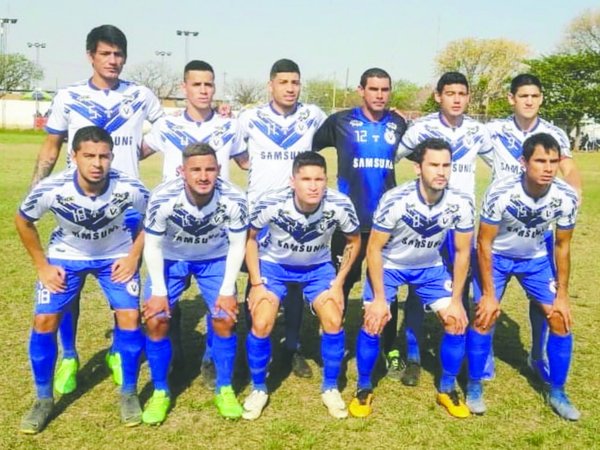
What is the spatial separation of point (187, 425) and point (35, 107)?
63.6 metres

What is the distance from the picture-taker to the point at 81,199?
439 cm

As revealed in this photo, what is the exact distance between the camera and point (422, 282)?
16.4ft

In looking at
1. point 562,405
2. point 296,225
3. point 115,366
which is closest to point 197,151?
point 296,225

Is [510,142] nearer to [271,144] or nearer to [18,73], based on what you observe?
[271,144]

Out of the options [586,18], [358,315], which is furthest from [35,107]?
[358,315]

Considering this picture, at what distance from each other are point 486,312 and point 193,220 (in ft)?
7.23

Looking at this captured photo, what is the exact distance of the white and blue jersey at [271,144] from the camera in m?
5.41

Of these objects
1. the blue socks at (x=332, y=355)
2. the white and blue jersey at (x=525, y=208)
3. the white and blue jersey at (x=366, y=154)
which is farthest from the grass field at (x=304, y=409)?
the white and blue jersey at (x=366, y=154)

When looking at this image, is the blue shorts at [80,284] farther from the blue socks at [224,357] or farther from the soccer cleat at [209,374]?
the soccer cleat at [209,374]

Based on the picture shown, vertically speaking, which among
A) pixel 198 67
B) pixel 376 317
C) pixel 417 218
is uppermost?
pixel 198 67

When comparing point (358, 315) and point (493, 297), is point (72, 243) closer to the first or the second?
point (493, 297)

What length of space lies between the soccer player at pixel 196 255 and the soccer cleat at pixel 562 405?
2307 mm

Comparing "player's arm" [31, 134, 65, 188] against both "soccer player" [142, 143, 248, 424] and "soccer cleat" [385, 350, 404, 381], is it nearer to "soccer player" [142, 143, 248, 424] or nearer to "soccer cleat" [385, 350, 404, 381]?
"soccer player" [142, 143, 248, 424]

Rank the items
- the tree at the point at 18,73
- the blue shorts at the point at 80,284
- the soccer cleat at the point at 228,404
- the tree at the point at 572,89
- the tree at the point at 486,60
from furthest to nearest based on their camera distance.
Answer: the tree at the point at 18,73
the tree at the point at 486,60
the tree at the point at 572,89
the soccer cleat at the point at 228,404
the blue shorts at the point at 80,284
